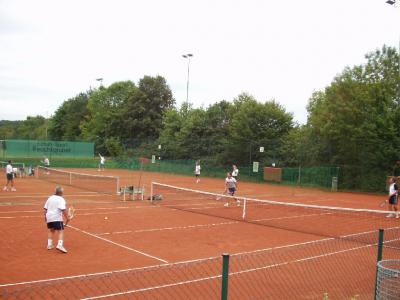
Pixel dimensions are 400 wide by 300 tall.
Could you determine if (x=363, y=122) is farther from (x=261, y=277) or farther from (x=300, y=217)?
(x=261, y=277)

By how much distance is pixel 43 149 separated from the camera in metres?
56.4

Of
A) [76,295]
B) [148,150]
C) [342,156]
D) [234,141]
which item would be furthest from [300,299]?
[148,150]

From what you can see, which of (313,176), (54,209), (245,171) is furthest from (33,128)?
(54,209)

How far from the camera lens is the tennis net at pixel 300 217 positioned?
50.5 ft

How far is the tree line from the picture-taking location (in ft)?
115

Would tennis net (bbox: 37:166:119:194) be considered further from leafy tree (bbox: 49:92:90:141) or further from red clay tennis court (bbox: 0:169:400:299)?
leafy tree (bbox: 49:92:90:141)

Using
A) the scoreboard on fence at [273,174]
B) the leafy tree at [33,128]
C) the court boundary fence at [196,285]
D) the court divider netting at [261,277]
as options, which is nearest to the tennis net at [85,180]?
the scoreboard on fence at [273,174]

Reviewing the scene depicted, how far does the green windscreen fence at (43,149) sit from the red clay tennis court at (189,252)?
34999 mm

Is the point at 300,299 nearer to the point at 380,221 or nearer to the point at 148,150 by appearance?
the point at 380,221

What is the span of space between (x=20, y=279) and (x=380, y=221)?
582 inches

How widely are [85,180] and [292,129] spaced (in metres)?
21.9

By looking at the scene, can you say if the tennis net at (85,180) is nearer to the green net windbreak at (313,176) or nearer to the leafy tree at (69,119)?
the green net windbreak at (313,176)

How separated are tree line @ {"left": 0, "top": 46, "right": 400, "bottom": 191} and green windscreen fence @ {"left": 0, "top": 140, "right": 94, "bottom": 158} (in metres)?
5.67

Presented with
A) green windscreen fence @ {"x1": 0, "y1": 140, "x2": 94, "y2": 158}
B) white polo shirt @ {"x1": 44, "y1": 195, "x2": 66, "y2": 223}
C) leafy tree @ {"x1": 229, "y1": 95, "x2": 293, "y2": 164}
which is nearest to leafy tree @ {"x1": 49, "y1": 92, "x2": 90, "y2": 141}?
green windscreen fence @ {"x1": 0, "y1": 140, "x2": 94, "y2": 158}
